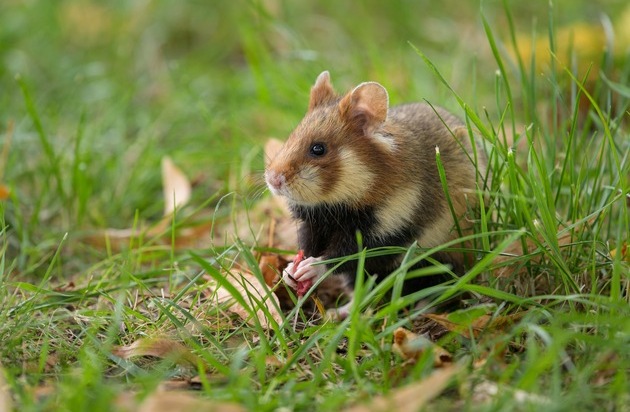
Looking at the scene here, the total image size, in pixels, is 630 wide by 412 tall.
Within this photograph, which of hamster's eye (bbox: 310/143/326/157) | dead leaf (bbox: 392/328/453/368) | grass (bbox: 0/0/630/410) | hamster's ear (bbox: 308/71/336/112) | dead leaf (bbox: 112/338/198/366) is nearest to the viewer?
grass (bbox: 0/0/630/410)

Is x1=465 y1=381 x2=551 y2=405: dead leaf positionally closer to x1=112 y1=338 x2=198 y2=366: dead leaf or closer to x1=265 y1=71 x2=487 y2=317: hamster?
x1=265 y1=71 x2=487 y2=317: hamster

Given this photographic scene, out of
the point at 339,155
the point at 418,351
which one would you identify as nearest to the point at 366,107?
the point at 339,155

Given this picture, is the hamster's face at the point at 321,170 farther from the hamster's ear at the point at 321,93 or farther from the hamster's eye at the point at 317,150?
the hamster's ear at the point at 321,93

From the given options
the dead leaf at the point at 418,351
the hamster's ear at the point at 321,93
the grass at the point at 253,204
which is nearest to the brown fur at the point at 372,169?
the hamster's ear at the point at 321,93

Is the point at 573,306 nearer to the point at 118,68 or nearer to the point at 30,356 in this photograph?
the point at 30,356

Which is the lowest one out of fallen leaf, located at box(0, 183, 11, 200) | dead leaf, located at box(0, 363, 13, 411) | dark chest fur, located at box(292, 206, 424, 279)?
dead leaf, located at box(0, 363, 13, 411)

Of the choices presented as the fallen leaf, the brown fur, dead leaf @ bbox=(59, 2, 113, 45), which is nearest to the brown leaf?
the brown fur

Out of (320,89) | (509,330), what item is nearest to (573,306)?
(509,330)

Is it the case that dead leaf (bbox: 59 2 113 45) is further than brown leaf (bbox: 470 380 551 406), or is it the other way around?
dead leaf (bbox: 59 2 113 45)
